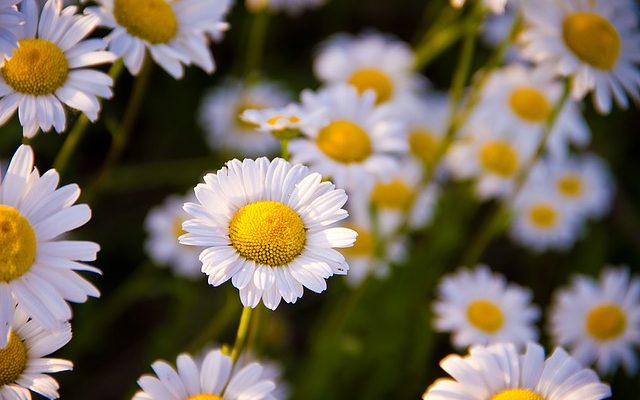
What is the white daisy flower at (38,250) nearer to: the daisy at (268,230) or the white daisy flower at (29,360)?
the white daisy flower at (29,360)

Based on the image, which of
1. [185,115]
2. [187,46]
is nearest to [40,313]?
[187,46]

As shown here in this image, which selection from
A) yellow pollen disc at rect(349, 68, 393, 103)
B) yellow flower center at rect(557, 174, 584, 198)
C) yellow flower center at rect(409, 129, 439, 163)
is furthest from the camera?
yellow flower center at rect(557, 174, 584, 198)

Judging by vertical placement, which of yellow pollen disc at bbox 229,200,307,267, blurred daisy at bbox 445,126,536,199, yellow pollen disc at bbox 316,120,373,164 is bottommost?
yellow pollen disc at bbox 229,200,307,267

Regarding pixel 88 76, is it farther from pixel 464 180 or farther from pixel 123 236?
pixel 464 180

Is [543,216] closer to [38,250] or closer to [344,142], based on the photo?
[344,142]

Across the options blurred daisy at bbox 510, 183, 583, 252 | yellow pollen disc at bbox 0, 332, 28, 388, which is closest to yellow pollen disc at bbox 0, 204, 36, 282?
yellow pollen disc at bbox 0, 332, 28, 388

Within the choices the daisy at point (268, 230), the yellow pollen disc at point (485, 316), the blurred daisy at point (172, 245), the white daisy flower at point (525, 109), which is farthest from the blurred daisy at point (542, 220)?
the daisy at point (268, 230)

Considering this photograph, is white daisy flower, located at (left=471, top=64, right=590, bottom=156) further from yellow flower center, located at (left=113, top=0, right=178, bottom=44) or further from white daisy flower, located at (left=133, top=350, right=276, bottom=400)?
white daisy flower, located at (left=133, top=350, right=276, bottom=400)

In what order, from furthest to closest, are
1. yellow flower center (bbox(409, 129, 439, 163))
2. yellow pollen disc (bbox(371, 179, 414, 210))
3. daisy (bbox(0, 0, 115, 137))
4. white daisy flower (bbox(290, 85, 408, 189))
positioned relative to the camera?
yellow flower center (bbox(409, 129, 439, 163)), yellow pollen disc (bbox(371, 179, 414, 210)), white daisy flower (bbox(290, 85, 408, 189)), daisy (bbox(0, 0, 115, 137))
